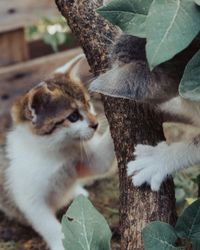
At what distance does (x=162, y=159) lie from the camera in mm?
1876

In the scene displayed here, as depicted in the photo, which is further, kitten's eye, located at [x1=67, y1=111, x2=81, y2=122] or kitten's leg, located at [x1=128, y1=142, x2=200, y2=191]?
kitten's eye, located at [x1=67, y1=111, x2=81, y2=122]

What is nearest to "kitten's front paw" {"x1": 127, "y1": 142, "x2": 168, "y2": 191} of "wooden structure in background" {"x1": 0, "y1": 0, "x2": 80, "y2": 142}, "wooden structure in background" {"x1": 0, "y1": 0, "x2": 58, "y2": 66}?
"wooden structure in background" {"x1": 0, "y1": 0, "x2": 80, "y2": 142}

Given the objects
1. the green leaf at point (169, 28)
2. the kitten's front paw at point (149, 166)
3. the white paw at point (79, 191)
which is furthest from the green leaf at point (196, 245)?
the white paw at point (79, 191)

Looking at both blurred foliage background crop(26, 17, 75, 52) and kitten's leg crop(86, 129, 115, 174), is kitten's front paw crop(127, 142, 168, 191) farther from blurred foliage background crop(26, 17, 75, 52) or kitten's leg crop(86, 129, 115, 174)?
blurred foliage background crop(26, 17, 75, 52)

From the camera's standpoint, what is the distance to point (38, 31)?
13.3 ft

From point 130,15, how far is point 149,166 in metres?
0.52

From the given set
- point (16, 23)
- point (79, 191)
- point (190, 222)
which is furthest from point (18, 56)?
point (190, 222)

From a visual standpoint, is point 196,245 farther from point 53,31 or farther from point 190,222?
point 53,31

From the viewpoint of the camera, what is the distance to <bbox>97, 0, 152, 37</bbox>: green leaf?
4.85 feet

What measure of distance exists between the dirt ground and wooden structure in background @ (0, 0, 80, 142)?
3.51 feet

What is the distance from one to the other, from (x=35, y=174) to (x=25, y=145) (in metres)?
0.12

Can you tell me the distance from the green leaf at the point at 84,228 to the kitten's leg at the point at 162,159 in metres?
0.20

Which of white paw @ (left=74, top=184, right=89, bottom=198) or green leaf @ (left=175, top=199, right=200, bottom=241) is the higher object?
green leaf @ (left=175, top=199, right=200, bottom=241)

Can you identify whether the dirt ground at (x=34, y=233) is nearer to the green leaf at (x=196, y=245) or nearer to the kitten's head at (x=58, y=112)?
the kitten's head at (x=58, y=112)
